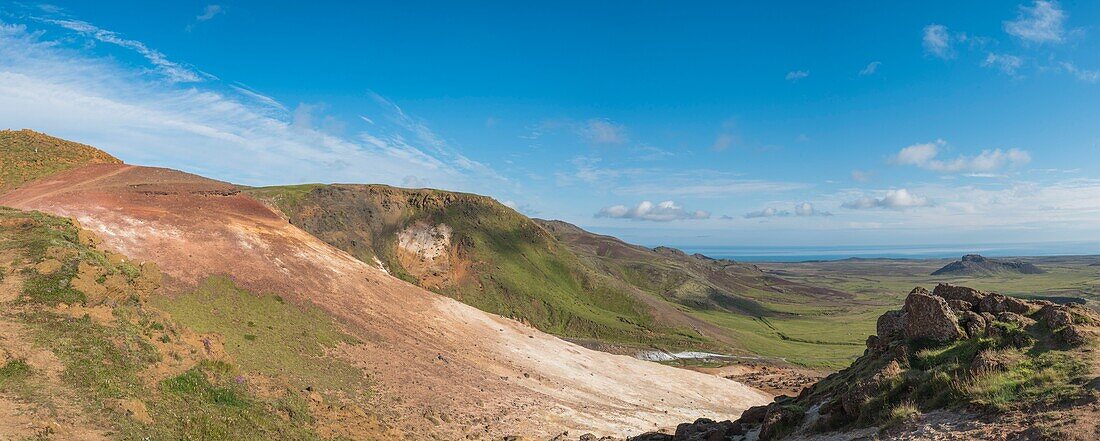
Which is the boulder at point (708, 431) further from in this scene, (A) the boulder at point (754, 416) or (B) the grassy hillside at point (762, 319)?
(B) the grassy hillside at point (762, 319)

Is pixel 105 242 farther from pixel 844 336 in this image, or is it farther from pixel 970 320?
pixel 844 336

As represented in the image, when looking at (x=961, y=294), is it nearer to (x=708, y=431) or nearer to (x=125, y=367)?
(x=708, y=431)

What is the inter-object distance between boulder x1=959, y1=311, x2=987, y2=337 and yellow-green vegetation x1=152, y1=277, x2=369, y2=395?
30127 mm

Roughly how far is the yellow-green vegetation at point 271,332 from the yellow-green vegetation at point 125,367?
8.1 inches

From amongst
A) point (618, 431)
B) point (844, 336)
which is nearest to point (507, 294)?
point (618, 431)

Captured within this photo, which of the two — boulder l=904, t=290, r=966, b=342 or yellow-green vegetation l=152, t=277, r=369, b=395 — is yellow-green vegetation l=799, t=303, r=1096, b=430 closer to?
boulder l=904, t=290, r=966, b=342

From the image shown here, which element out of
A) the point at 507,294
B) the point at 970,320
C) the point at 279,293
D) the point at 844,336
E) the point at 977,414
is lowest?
the point at 844,336

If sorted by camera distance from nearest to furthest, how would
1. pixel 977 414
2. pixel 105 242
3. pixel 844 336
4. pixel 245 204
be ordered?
1. pixel 977 414
2. pixel 105 242
3. pixel 245 204
4. pixel 844 336

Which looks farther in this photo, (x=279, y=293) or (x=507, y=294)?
(x=507, y=294)

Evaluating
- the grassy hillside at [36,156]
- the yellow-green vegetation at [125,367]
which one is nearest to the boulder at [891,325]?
the yellow-green vegetation at [125,367]

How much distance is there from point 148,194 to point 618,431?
169ft

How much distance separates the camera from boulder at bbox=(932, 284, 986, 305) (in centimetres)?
2256

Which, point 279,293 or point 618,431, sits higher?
point 279,293

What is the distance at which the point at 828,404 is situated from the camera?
18.8 meters
